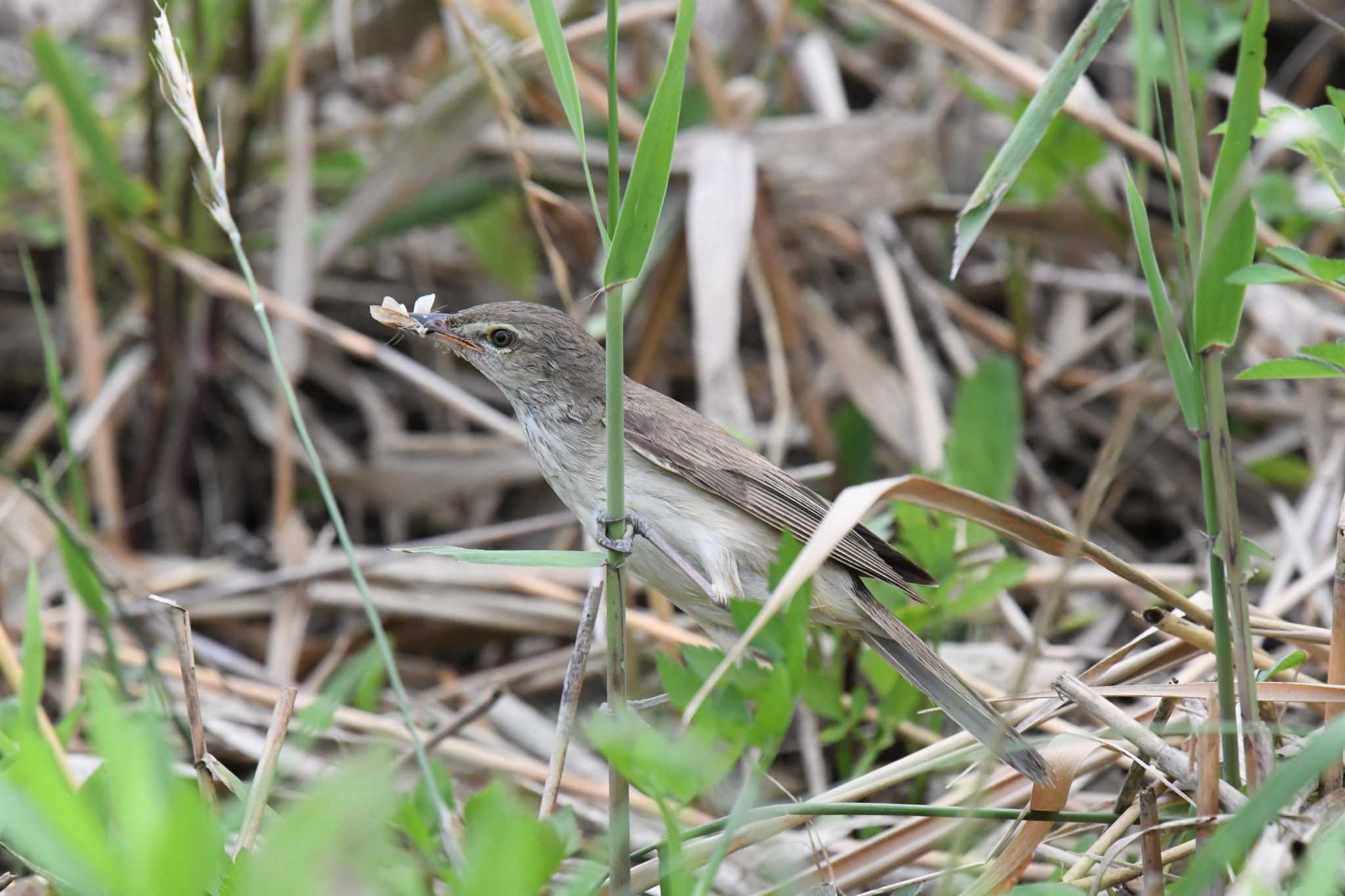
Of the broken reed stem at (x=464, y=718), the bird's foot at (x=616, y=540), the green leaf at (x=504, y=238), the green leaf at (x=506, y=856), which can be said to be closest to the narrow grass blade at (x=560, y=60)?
the bird's foot at (x=616, y=540)

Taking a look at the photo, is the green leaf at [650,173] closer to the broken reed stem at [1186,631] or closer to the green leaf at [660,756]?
the green leaf at [660,756]

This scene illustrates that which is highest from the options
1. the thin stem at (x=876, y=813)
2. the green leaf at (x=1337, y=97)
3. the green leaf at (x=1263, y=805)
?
the green leaf at (x=1337, y=97)

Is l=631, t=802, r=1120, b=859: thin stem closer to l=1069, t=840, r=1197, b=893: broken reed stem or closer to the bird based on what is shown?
l=1069, t=840, r=1197, b=893: broken reed stem

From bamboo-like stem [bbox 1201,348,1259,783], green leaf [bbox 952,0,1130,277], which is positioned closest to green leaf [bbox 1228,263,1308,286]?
bamboo-like stem [bbox 1201,348,1259,783]

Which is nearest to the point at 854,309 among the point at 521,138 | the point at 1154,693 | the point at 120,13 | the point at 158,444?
the point at 521,138

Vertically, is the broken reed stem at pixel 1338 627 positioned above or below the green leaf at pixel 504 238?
below

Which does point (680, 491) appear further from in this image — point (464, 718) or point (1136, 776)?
point (1136, 776)

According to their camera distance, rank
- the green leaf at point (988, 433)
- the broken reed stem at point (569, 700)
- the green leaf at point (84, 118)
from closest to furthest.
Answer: the broken reed stem at point (569, 700), the green leaf at point (988, 433), the green leaf at point (84, 118)
